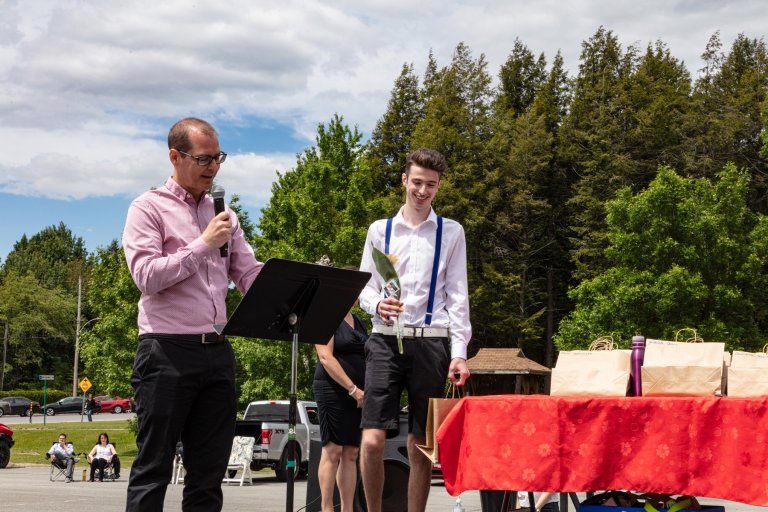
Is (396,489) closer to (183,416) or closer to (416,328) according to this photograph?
(416,328)

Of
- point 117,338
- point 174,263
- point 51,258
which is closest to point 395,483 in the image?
point 174,263

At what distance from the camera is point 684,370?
18.1 ft

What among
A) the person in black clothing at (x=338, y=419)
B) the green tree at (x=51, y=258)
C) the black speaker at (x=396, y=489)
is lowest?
the black speaker at (x=396, y=489)

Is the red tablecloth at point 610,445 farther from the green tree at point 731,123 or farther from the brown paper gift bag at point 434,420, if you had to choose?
the green tree at point 731,123

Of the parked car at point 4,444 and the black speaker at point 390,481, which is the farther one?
the parked car at point 4,444

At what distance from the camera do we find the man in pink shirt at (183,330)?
15.0ft

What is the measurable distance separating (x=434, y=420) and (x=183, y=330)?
1848 mm

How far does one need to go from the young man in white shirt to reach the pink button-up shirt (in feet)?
4.67

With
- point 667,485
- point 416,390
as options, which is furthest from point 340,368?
point 667,485

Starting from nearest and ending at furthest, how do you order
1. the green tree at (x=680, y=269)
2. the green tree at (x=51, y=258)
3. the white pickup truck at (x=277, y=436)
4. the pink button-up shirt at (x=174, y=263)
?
the pink button-up shirt at (x=174, y=263)
the white pickup truck at (x=277, y=436)
the green tree at (x=680, y=269)
the green tree at (x=51, y=258)

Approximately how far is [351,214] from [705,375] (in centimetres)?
3056

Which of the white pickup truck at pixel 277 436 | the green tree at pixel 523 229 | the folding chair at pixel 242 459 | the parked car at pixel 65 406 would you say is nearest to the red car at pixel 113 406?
the parked car at pixel 65 406

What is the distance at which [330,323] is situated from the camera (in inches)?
216

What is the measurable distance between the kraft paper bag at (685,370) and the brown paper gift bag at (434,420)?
3.71 feet
